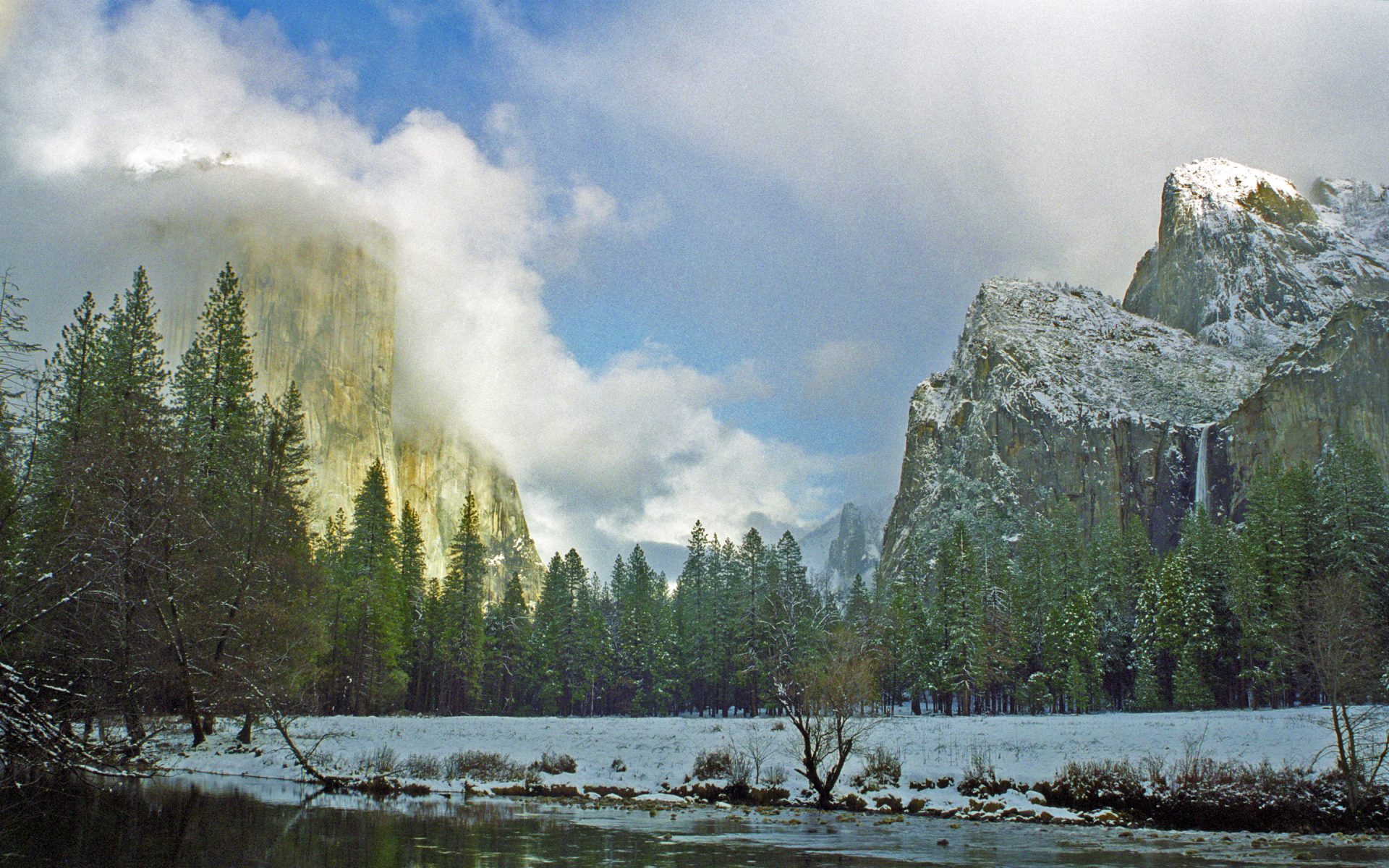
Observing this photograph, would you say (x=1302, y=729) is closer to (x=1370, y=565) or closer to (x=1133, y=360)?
(x=1370, y=565)

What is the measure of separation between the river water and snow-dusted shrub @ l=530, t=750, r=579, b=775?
5.84 metres

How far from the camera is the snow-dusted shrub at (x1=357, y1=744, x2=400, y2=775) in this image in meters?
30.0

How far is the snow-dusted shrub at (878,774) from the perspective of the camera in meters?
28.5

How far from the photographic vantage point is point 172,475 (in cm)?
2312

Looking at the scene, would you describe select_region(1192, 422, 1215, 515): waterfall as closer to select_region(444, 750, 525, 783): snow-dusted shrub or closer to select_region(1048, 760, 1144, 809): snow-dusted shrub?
select_region(1048, 760, 1144, 809): snow-dusted shrub

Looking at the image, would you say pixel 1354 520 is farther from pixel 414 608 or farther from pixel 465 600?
pixel 414 608

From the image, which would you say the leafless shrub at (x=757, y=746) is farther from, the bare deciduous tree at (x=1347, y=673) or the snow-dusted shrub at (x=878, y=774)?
the bare deciduous tree at (x=1347, y=673)

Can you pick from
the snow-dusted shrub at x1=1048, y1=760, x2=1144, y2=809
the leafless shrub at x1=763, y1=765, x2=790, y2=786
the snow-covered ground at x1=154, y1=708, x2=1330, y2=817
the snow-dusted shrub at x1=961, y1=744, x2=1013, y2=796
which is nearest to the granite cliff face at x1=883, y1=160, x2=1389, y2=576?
the snow-covered ground at x1=154, y1=708, x2=1330, y2=817

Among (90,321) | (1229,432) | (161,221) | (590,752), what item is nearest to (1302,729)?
(590,752)

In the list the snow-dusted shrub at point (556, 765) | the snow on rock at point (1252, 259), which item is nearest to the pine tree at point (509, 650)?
the snow-dusted shrub at point (556, 765)

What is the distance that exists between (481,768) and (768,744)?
1173cm

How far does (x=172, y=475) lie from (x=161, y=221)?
334 feet

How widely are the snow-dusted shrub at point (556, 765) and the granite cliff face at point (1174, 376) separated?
106612 millimetres

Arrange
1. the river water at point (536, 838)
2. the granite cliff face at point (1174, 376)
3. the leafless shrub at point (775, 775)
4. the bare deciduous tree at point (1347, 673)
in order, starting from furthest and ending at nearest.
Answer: the granite cliff face at point (1174, 376) < the leafless shrub at point (775, 775) < the bare deciduous tree at point (1347, 673) < the river water at point (536, 838)
